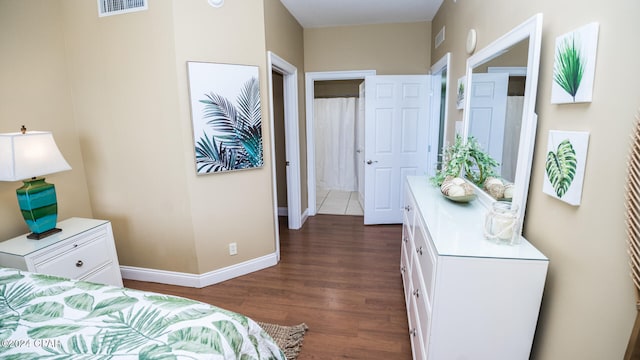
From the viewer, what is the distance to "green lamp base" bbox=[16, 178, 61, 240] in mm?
1949

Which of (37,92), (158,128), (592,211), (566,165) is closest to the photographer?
(592,211)

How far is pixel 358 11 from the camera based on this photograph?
11.3 ft

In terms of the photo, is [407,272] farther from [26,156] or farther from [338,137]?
[338,137]

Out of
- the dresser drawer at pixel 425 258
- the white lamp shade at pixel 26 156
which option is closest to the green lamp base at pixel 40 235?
the white lamp shade at pixel 26 156

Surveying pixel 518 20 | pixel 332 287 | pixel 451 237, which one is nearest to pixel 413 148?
pixel 332 287

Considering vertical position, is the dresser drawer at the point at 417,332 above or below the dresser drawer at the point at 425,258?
below

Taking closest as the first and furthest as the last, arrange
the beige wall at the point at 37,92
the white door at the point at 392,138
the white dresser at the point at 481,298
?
the white dresser at the point at 481,298 → the beige wall at the point at 37,92 → the white door at the point at 392,138

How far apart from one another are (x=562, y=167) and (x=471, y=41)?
1438 millimetres

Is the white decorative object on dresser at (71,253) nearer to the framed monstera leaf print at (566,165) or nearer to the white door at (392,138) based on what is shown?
the framed monstera leaf print at (566,165)

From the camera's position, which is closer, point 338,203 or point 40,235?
point 40,235

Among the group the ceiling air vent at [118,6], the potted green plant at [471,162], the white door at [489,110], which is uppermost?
the ceiling air vent at [118,6]

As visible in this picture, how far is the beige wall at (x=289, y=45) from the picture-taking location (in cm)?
284

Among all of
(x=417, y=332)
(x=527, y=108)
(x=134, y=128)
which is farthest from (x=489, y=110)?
(x=134, y=128)

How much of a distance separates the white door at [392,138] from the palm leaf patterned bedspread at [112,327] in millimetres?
2928
